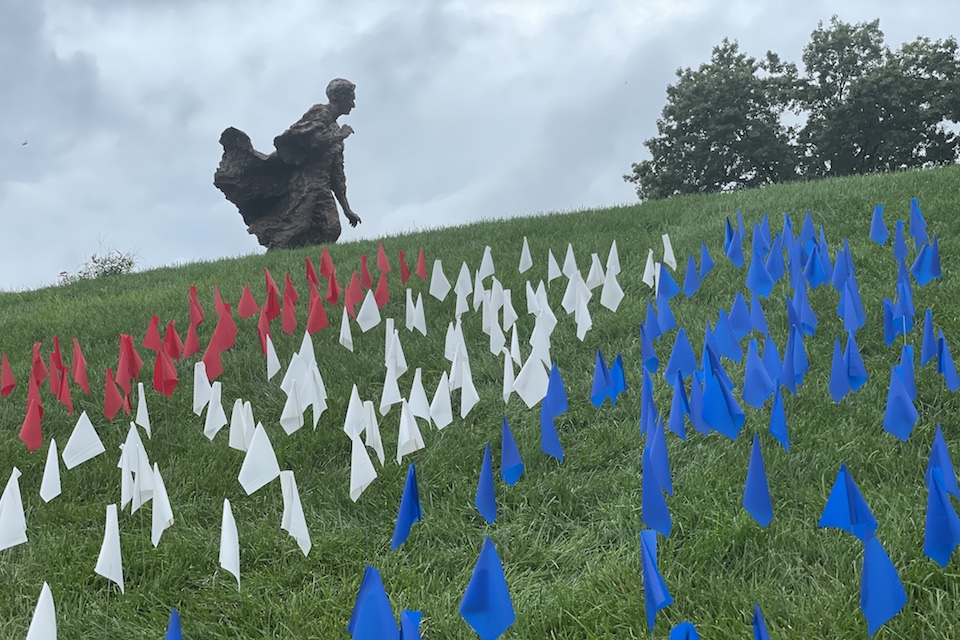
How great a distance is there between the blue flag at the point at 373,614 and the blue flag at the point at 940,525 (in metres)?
1.13

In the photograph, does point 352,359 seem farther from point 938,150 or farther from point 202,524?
point 938,150

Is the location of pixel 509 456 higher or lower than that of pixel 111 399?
lower

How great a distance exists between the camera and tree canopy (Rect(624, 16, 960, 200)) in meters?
19.6

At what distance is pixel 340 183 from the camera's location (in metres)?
11.5

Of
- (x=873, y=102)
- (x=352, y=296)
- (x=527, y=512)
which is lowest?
(x=527, y=512)

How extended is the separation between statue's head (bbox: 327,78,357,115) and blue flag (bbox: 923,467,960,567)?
10.6 metres

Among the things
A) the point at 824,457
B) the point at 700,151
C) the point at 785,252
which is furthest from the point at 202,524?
the point at 700,151

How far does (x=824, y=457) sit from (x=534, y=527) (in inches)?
39.1

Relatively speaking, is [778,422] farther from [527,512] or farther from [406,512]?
[406,512]

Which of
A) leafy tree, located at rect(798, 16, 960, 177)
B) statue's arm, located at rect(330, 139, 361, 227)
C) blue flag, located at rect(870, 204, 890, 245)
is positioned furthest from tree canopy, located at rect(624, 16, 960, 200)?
blue flag, located at rect(870, 204, 890, 245)

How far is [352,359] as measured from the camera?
4219mm

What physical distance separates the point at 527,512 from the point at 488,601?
1059 millimetres

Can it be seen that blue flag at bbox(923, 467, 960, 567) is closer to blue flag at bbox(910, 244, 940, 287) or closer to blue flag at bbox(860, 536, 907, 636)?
blue flag at bbox(860, 536, 907, 636)

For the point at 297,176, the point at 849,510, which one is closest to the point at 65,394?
the point at 849,510
